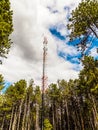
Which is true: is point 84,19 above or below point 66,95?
below

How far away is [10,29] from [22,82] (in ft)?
122

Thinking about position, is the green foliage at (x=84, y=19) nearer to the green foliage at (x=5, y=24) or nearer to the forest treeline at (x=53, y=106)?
the green foliage at (x=5, y=24)

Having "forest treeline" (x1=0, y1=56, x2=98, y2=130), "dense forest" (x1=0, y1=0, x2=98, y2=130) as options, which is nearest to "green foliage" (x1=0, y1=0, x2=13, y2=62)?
"dense forest" (x1=0, y1=0, x2=98, y2=130)

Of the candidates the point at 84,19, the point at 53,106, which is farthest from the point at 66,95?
the point at 84,19

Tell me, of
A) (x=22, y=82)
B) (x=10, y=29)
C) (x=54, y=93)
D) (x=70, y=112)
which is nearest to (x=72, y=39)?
(x=10, y=29)

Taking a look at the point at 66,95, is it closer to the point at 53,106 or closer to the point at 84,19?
the point at 53,106

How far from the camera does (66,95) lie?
61.5 m

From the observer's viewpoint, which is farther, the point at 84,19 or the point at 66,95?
the point at 66,95

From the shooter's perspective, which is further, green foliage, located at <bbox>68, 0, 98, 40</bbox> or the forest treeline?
the forest treeline

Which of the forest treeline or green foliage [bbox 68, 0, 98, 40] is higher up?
the forest treeline

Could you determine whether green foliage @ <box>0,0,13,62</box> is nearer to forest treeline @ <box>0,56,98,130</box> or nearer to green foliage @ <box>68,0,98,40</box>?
green foliage @ <box>68,0,98,40</box>

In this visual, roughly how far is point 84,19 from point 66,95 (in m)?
48.0

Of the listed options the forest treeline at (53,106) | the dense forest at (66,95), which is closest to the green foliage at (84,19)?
the dense forest at (66,95)

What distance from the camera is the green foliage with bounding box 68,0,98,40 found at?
48.2ft
